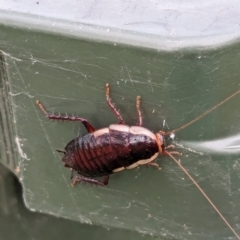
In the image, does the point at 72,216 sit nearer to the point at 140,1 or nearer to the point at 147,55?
the point at 147,55

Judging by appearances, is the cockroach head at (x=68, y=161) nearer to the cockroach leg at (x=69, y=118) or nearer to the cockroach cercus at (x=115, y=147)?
the cockroach cercus at (x=115, y=147)

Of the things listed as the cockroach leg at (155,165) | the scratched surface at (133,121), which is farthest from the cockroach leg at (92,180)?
the cockroach leg at (155,165)

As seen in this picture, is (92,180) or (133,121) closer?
(133,121)

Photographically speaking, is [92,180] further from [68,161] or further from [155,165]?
[155,165]

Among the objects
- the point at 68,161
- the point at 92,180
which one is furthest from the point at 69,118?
the point at 92,180

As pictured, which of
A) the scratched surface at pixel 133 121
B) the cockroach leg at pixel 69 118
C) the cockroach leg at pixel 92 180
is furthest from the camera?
the cockroach leg at pixel 92 180

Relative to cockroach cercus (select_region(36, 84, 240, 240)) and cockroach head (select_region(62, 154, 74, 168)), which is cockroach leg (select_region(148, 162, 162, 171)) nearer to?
cockroach cercus (select_region(36, 84, 240, 240))

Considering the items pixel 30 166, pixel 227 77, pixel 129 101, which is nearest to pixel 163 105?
pixel 129 101
